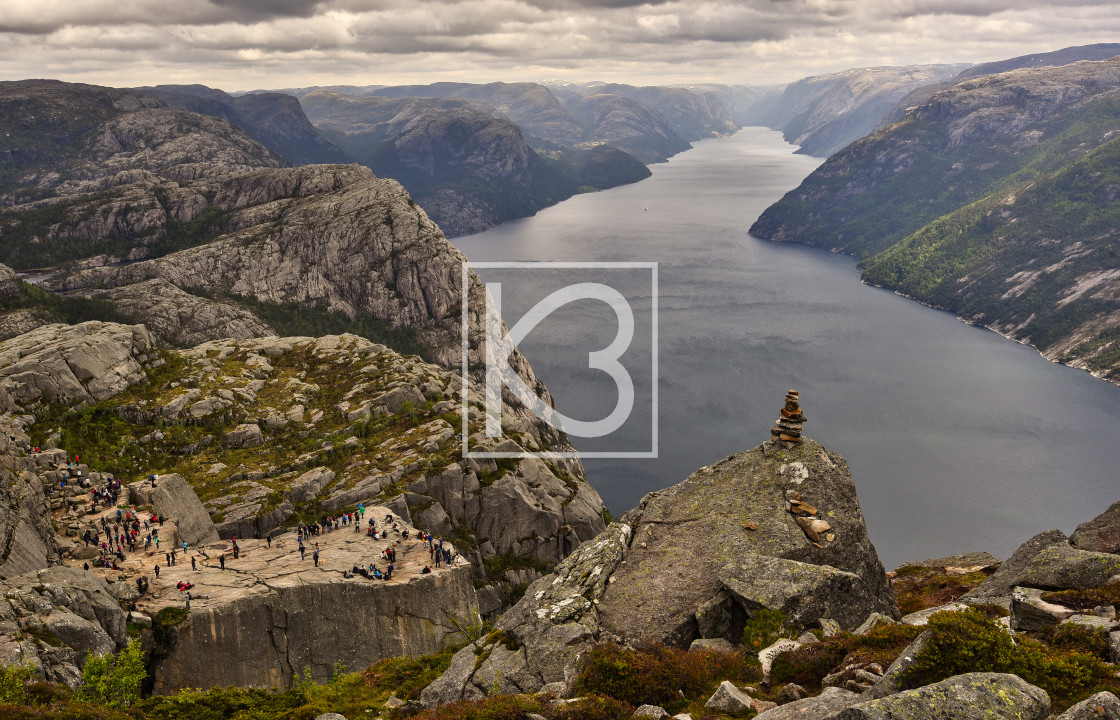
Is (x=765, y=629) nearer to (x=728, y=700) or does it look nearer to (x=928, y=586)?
(x=728, y=700)

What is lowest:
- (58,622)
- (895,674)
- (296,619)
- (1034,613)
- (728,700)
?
(296,619)

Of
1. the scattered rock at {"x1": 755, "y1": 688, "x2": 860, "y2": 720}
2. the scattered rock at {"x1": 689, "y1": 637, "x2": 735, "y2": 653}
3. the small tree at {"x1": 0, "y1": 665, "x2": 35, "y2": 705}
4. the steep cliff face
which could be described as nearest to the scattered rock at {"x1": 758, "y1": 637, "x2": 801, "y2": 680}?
the scattered rock at {"x1": 689, "y1": 637, "x2": 735, "y2": 653}

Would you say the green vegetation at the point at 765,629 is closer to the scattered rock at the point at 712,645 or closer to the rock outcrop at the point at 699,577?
the rock outcrop at the point at 699,577

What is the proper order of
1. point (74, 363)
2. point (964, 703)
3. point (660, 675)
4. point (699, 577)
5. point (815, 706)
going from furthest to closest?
point (74, 363) < point (699, 577) < point (660, 675) < point (815, 706) < point (964, 703)

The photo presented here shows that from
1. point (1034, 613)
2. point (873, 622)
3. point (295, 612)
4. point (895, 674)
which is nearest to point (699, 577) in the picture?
point (873, 622)

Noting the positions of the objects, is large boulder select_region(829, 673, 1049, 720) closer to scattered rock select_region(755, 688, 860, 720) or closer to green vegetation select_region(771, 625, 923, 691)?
scattered rock select_region(755, 688, 860, 720)

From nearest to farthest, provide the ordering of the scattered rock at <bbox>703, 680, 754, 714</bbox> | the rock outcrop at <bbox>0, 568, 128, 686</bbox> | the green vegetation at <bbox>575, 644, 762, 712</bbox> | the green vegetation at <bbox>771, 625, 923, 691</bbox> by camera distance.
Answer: the scattered rock at <bbox>703, 680, 754, 714</bbox> → the green vegetation at <bbox>771, 625, 923, 691</bbox> → the green vegetation at <bbox>575, 644, 762, 712</bbox> → the rock outcrop at <bbox>0, 568, 128, 686</bbox>
